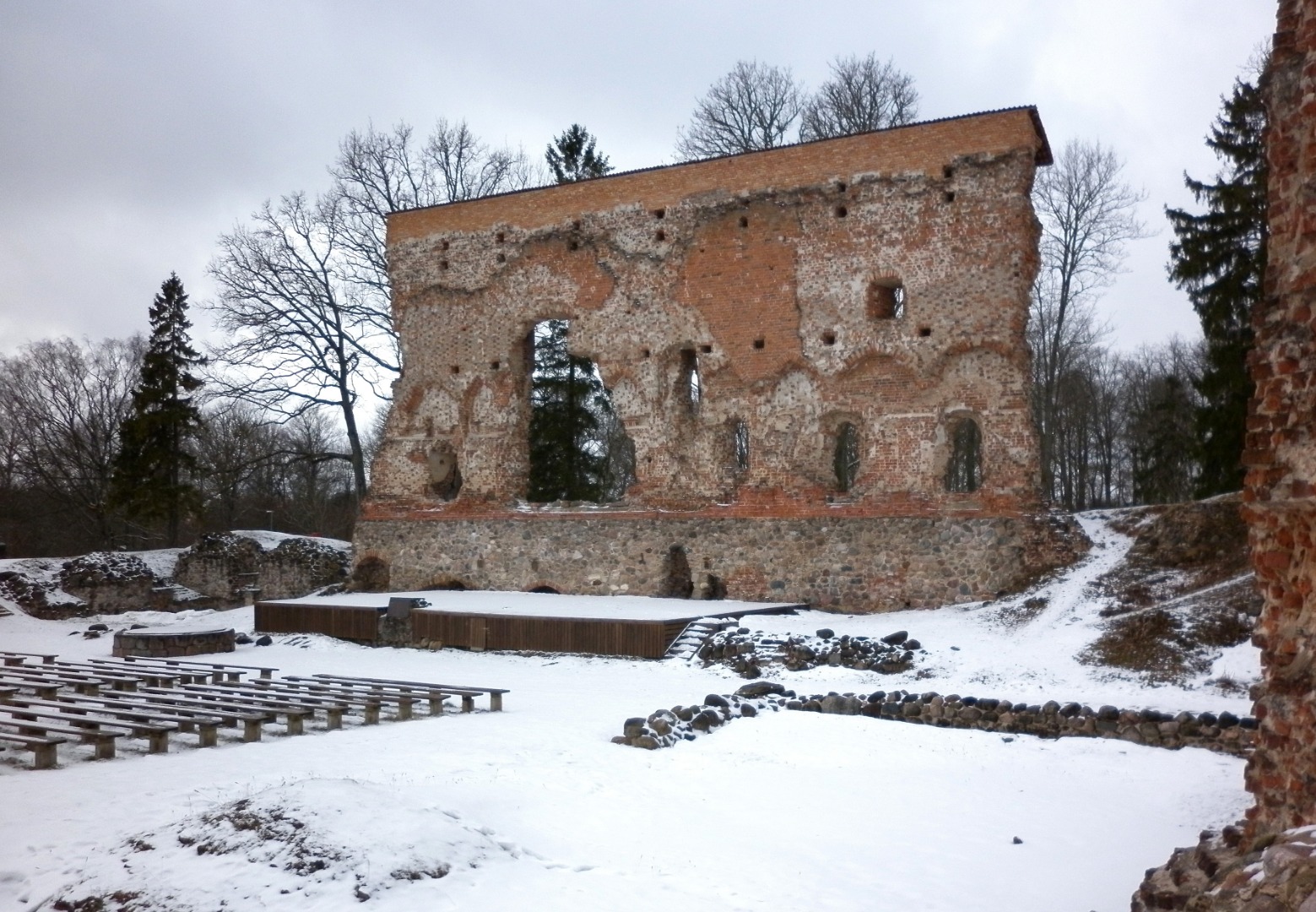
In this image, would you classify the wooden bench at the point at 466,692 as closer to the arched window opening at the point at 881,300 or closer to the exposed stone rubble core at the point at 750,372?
the exposed stone rubble core at the point at 750,372

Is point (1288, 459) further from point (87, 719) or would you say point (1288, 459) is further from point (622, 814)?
point (87, 719)

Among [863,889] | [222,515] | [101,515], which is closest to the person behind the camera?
[863,889]

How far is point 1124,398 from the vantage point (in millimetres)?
36219

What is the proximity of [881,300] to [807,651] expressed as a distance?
6914 mm

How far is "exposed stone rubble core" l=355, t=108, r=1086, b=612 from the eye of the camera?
16969 mm

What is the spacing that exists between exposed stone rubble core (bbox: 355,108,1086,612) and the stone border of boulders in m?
5.37

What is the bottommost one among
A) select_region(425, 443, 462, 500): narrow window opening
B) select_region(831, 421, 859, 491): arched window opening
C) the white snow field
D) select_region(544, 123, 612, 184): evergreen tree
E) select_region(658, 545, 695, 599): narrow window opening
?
the white snow field

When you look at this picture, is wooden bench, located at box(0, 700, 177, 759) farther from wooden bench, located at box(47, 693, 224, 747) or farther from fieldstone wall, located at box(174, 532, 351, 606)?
fieldstone wall, located at box(174, 532, 351, 606)

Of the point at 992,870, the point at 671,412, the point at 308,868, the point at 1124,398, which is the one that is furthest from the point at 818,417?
the point at 1124,398

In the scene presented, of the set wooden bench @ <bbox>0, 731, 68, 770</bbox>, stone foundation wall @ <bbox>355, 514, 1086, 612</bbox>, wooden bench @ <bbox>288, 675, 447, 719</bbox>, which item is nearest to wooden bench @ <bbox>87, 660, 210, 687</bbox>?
wooden bench @ <bbox>288, 675, 447, 719</bbox>

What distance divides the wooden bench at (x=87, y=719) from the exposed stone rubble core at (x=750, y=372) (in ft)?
33.5

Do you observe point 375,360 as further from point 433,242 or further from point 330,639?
point 330,639

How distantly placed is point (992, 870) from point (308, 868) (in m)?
4.05

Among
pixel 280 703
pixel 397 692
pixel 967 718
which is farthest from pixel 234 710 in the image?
pixel 967 718
